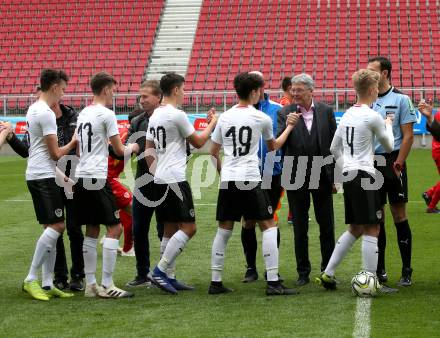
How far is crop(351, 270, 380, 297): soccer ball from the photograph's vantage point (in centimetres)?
682

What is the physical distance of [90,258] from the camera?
23.7 feet

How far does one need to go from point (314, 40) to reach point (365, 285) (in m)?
24.6

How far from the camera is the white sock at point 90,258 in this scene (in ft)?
23.7

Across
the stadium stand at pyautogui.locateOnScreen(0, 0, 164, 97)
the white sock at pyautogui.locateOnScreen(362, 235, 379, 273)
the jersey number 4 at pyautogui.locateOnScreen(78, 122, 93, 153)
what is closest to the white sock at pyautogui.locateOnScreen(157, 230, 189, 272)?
the jersey number 4 at pyautogui.locateOnScreen(78, 122, 93, 153)

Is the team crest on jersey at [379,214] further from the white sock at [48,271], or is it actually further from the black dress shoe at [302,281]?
the white sock at [48,271]

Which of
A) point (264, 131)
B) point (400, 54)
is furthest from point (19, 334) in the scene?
point (400, 54)

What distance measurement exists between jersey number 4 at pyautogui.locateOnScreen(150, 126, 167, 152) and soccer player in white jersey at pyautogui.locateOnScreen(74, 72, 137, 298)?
0.76 ft

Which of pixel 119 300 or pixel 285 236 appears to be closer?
pixel 119 300

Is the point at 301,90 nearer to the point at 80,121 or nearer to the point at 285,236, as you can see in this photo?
the point at 80,121

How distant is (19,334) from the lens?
5.86 metres

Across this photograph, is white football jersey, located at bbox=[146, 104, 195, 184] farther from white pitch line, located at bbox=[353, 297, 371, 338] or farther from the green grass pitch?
white pitch line, located at bbox=[353, 297, 371, 338]

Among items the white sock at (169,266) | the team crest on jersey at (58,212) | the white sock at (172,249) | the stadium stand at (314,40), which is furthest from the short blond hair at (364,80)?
the stadium stand at (314,40)

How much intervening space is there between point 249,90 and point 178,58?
24829 mm

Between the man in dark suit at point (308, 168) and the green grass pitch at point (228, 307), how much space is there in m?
0.41
